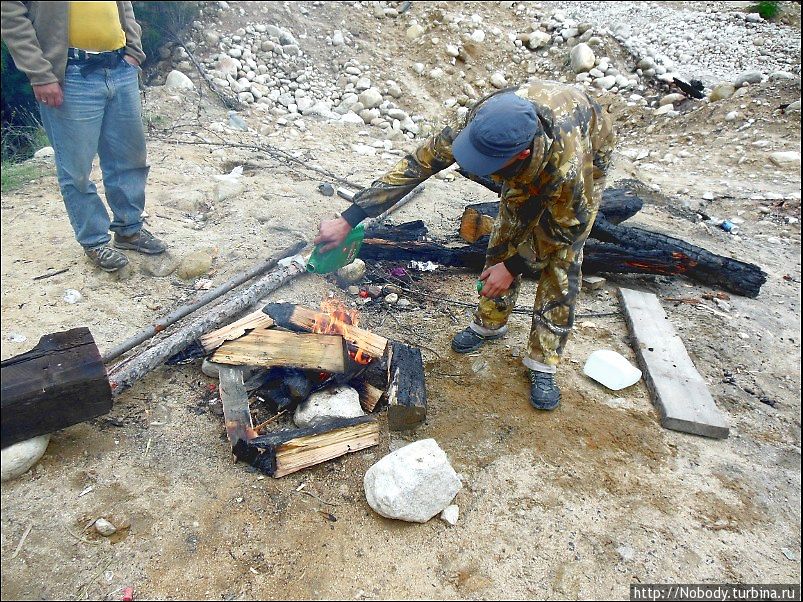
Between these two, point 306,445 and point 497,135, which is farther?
point 306,445

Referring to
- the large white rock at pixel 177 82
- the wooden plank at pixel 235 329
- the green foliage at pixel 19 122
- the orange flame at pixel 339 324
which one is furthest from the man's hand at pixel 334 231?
the large white rock at pixel 177 82

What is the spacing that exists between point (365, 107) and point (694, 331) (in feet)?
23.7

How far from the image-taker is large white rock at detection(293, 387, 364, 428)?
3.24m

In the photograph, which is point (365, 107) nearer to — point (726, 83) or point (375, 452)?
point (726, 83)

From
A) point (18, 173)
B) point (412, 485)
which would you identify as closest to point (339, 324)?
point (412, 485)

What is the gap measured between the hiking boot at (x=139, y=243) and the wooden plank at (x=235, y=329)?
138 cm

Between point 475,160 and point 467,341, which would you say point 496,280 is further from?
point 475,160

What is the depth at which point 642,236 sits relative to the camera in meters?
5.16

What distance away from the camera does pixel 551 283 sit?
3.60 m

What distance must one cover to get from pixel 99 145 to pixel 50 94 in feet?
2.56

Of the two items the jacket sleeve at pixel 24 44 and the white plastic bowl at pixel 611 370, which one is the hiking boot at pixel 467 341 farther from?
the jacket sleeve at pixel 24 44

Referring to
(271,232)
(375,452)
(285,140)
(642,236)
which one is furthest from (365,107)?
(375,452)

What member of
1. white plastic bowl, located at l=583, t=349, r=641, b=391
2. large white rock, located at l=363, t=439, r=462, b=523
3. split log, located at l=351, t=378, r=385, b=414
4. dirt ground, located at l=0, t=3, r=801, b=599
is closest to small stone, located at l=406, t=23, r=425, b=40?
dirt ground, located at l=0, t=3, r=801, b=599

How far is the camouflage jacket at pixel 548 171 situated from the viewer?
2936 millimetres
